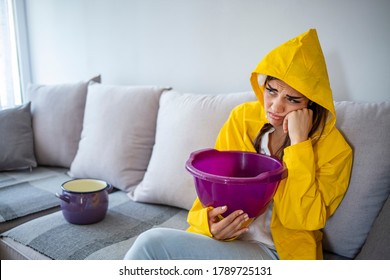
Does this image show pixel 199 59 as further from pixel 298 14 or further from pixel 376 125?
pixel 376 125

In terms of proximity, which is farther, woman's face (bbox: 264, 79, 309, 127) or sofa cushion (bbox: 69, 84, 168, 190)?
sofa cushion (bbox: 69, 84, 168, 190)

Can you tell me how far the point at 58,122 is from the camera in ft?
5.57

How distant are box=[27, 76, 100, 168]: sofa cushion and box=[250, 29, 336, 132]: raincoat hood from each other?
114 cm

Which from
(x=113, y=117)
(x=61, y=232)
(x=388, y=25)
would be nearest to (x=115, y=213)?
(x=61, y=232)

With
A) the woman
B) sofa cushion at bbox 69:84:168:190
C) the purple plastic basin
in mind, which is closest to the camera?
the purple plastic basin

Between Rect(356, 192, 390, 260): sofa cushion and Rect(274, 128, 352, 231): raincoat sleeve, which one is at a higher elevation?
Rect(274, 128, 352, 231): raincoat sleeve

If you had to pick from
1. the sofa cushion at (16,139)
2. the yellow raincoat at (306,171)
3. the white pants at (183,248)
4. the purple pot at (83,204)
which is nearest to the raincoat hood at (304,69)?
the yellow raincoat at (306,171)

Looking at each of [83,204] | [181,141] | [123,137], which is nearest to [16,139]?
[123,137]

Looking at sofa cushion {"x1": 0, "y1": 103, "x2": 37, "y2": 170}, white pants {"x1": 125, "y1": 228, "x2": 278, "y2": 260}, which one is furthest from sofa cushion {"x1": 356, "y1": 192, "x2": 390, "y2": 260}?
sofa cushion {"x1": 0, "y1": 103, "x2": 37, "y2": 170}

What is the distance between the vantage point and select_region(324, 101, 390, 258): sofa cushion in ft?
2.88

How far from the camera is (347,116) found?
3.09 feet

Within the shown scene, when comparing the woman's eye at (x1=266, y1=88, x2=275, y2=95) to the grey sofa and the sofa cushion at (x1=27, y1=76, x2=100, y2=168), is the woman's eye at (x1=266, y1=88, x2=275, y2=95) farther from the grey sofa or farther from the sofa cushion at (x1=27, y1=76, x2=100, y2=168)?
the sofa cushion at (x1=27, y1=76, x2=100, y2=168)

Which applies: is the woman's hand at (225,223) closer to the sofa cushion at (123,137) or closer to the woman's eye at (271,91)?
the woman's eye at (271,91)

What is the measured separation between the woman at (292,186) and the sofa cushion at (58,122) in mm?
1007
